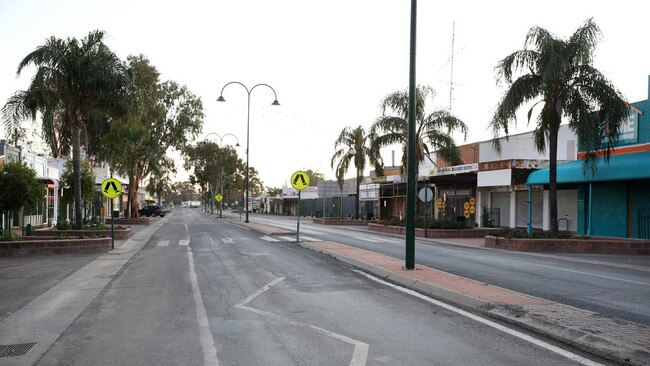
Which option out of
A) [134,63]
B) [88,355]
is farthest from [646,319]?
[134,63]

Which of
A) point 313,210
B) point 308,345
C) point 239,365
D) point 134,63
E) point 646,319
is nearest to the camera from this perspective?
point 239,365

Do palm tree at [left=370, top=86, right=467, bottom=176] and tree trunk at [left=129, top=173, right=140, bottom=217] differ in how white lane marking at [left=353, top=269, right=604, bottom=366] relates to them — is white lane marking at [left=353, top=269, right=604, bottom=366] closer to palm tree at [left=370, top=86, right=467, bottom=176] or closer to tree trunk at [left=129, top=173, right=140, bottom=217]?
palm tree at [left=370, top=86, right=467, bottom=176]

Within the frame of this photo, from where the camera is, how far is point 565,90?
21781 millimetres

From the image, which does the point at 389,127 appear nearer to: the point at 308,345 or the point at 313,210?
the point at 308,345

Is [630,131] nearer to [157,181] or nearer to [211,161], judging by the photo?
[211,161]

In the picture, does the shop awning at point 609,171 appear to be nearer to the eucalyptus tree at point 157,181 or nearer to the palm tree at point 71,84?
the palm tree at point 71,84

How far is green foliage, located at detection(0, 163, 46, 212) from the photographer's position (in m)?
18.6

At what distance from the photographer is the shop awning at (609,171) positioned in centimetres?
2236

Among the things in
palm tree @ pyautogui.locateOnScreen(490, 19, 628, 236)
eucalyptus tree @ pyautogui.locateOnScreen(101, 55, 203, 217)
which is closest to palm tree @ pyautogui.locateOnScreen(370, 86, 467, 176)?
palm tree @ pyautogui.locateOnScreen(490, 19, 628, 236)

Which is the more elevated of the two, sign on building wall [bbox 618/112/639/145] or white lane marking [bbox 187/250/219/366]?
sign on building wall [bbox 618/112/639/145]

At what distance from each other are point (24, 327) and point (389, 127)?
2810 centimetres

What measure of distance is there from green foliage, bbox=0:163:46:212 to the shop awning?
71.6ft

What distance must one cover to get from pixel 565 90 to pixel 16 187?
20465 mm

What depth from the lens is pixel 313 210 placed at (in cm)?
7831
